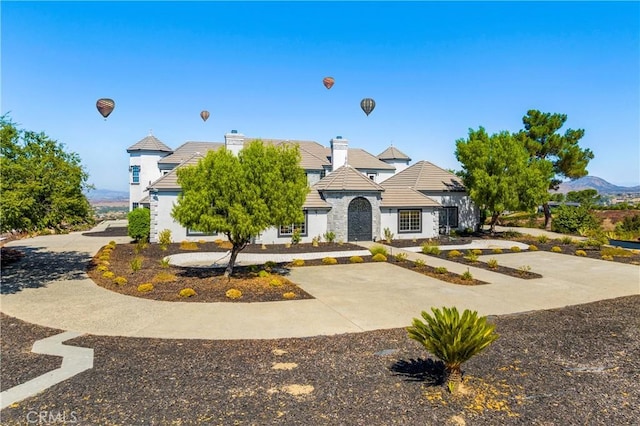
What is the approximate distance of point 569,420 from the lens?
5.81 meters

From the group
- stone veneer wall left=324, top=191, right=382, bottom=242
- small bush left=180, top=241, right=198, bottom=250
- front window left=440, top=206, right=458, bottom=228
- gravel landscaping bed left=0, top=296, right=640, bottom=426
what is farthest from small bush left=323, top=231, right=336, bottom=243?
gravel landscaping bed left=0, top=296, right=640, bottom=426

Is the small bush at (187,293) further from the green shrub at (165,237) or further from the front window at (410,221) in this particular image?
the front window at (410,221)

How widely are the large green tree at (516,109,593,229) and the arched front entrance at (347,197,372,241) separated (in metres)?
18.5

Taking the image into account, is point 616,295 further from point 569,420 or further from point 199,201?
point 199,201

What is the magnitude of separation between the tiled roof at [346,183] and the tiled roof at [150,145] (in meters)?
17.1

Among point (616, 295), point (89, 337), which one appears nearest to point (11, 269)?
point (89, 337)

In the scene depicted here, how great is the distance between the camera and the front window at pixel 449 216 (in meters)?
34.4

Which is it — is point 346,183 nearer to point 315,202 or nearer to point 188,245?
point 315,202

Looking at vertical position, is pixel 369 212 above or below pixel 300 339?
above

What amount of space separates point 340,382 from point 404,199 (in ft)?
81.4

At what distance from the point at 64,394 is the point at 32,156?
10106 millimetres

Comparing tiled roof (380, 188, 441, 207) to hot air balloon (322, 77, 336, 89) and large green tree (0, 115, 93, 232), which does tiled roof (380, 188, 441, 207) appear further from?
large green tree (0, 115, 93, 232)

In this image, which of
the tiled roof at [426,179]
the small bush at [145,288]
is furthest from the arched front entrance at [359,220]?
the small bush at [145,288]

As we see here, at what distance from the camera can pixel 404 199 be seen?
30.6 m
